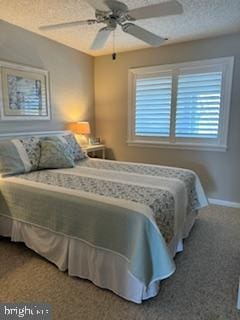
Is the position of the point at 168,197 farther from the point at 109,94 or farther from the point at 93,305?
the point at 109,94

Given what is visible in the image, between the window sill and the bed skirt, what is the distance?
1782 millimetres

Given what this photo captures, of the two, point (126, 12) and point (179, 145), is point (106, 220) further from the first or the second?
point (179, 145)

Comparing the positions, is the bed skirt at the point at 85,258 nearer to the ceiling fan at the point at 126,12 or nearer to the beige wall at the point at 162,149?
the beige wall at the point at 162,149

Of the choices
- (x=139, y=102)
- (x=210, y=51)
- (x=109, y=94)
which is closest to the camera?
(x=210, y=51)

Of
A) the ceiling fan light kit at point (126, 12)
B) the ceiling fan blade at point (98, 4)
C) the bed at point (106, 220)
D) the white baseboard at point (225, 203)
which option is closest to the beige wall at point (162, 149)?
the white baseboard at point (225, 203)

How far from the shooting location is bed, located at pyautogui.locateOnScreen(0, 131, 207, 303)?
1611 mm

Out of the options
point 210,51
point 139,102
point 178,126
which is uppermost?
point 210,51

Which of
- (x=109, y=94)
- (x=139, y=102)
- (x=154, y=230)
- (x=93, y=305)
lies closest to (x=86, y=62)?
(x=109, y=94)

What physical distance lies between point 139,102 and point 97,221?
282cm

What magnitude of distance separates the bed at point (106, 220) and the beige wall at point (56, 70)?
125 centimetres

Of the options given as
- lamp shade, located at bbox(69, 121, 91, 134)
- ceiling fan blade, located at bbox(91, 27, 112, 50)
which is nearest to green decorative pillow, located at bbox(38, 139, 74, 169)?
lamp shade, located at bbox(69, 121, 91, 134)

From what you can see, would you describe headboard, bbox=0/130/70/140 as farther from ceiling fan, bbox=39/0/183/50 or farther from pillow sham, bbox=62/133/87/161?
ceiling fan, bbox=39/0/183/50

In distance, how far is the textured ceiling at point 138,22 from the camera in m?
2.42

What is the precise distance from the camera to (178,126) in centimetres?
381
